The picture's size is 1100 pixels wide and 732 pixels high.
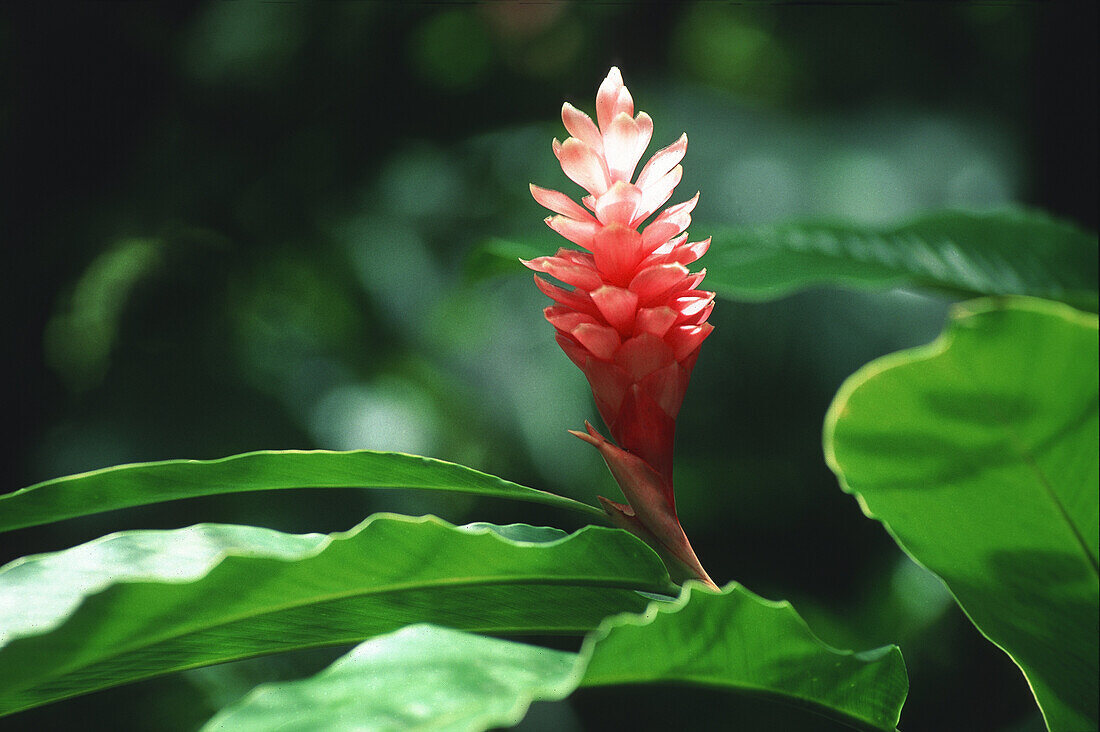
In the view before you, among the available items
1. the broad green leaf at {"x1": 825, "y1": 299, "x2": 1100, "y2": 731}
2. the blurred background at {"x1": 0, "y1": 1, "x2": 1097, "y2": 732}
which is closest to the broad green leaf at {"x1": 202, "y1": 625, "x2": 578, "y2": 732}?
the broad green leaf at {"x1": 825, "y1": 299, "x2": 1100, "y2": 731}

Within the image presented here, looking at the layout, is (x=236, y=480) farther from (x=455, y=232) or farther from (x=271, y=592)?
(x=455, y=232)

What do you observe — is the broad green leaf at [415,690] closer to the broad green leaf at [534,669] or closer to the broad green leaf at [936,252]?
the broad green leaf at [534,669]

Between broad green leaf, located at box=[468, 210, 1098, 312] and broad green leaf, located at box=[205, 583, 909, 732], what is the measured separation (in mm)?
387

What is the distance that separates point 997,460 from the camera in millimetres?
255

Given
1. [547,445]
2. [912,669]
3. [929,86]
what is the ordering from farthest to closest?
[929,86] < [547,445] < [912,669]

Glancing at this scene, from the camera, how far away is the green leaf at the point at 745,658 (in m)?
0.27

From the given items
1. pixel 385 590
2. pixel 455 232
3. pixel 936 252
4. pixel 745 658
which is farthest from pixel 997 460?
pixel 455 232

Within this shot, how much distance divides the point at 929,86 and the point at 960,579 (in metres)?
1.88

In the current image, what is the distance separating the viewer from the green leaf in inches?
10.6

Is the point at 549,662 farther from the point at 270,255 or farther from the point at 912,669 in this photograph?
Answer: the point at 270,255

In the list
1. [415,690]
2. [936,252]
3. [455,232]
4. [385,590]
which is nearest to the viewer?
[415,690]

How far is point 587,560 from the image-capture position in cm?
36

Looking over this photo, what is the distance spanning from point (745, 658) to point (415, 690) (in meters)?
0.13

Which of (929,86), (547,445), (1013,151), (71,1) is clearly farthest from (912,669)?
(71,1)
